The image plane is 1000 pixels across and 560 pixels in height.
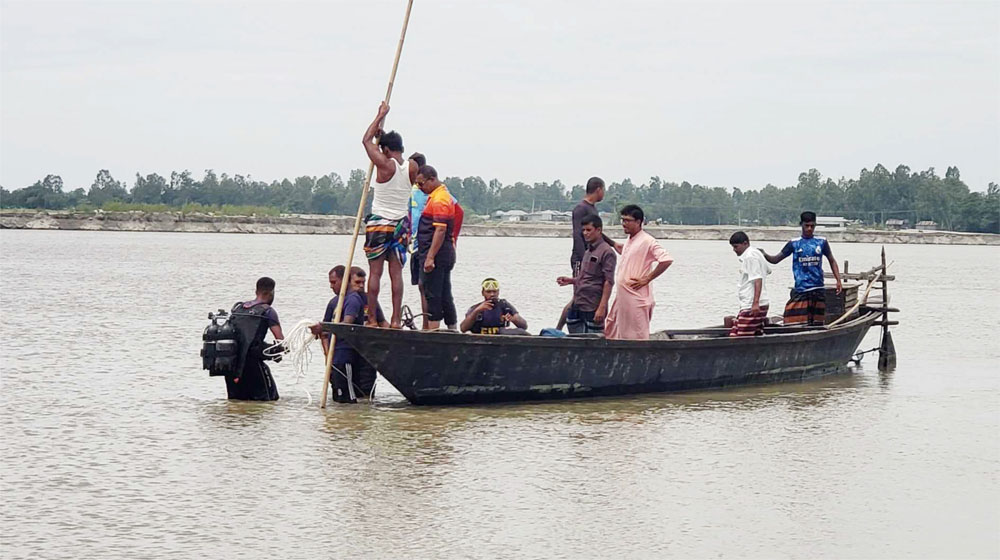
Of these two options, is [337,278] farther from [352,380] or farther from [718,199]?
[718,199]

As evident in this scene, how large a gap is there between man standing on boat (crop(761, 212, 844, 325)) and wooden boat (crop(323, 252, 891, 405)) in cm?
108

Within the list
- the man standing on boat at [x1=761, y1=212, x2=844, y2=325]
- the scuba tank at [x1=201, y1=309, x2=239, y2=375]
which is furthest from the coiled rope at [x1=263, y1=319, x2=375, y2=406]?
the man standing on boat at [x1=761, y1=212, x2=844, y2=325]

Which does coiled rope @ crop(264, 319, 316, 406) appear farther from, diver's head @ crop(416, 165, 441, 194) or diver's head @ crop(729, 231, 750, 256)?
diver's head @ crop(729, 231, 750, 256)

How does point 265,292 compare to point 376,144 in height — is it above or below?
below

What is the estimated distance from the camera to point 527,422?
11.7 m

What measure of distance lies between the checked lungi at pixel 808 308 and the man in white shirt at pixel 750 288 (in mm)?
1805

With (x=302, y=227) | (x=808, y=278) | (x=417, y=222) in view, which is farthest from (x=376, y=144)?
(x=302, y=227)

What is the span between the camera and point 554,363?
12.5 metres

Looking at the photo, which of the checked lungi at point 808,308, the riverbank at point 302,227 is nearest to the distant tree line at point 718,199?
the riverbank at point 302,227

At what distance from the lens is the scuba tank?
12.0 meters

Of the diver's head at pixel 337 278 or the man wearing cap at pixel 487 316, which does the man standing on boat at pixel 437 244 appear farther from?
the diver's head at pixel 337 278

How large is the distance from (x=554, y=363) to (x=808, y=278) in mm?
4972

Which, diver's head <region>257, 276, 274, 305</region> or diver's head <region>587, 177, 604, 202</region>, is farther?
diver's head <region>587, 177, 604, 202</region>

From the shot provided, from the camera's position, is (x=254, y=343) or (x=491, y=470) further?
(x=254, y=343)
